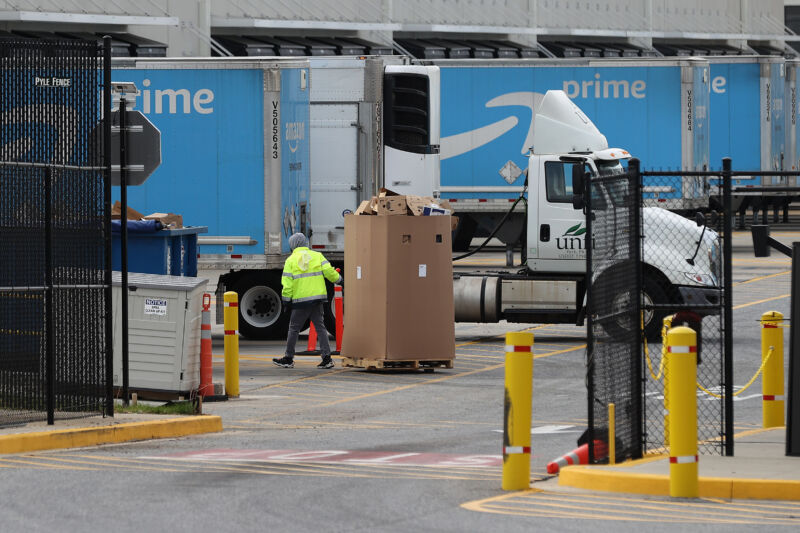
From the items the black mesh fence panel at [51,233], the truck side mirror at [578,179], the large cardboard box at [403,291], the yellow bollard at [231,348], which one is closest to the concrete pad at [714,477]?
the black mesh fence panel at [51,233]

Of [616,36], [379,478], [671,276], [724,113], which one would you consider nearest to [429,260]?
[671,276]

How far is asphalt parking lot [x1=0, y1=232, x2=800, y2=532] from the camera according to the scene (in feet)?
30.4

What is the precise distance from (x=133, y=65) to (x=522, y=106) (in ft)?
37.7

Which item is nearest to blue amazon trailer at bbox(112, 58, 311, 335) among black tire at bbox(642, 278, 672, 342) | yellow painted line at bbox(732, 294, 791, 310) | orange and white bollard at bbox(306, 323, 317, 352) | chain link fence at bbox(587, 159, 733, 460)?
orange and white bollard at bbox(306, 323, 317, 352)

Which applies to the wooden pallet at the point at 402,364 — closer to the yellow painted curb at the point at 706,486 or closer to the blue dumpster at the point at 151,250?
the blue dumpster at the point at 151,250

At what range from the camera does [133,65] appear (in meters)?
22.2

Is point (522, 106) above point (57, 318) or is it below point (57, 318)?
above

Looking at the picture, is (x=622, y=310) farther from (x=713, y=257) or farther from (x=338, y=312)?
(x=713, y=257)

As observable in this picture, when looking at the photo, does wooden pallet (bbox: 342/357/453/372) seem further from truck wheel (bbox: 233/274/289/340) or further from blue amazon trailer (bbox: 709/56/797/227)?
blue amazon trailer (bbox: 709/56/797/227)

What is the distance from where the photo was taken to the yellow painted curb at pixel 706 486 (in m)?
10.1

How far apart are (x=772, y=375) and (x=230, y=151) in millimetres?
10395

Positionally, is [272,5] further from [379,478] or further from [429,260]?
[379,478]

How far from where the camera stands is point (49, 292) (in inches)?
506

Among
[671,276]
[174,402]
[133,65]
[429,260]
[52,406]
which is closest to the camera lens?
[52,406]
